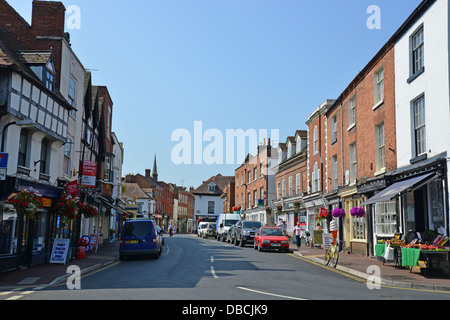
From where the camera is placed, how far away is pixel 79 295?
33.6ft

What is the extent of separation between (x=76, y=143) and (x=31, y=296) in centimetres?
1586

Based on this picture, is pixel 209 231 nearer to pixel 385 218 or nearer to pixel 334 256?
pixel 385 218

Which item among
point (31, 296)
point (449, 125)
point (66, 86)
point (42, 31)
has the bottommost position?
point (31, 296)

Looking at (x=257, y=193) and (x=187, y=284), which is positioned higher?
(x=257, y=193)

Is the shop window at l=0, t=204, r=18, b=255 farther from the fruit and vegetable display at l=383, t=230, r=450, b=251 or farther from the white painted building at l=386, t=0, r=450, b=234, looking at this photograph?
the white painted building at l=386, t=0, r=450, b=234

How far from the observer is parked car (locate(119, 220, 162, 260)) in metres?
21.1

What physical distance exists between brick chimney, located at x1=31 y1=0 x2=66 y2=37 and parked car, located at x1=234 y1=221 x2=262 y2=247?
59.2 ft

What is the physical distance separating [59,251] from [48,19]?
40.2 ft

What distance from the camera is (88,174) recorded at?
82.2 ft

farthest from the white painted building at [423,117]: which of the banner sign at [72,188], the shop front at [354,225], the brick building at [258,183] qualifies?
the brick building at [258,183]

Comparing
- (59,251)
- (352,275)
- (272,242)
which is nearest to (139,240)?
(59,251)
